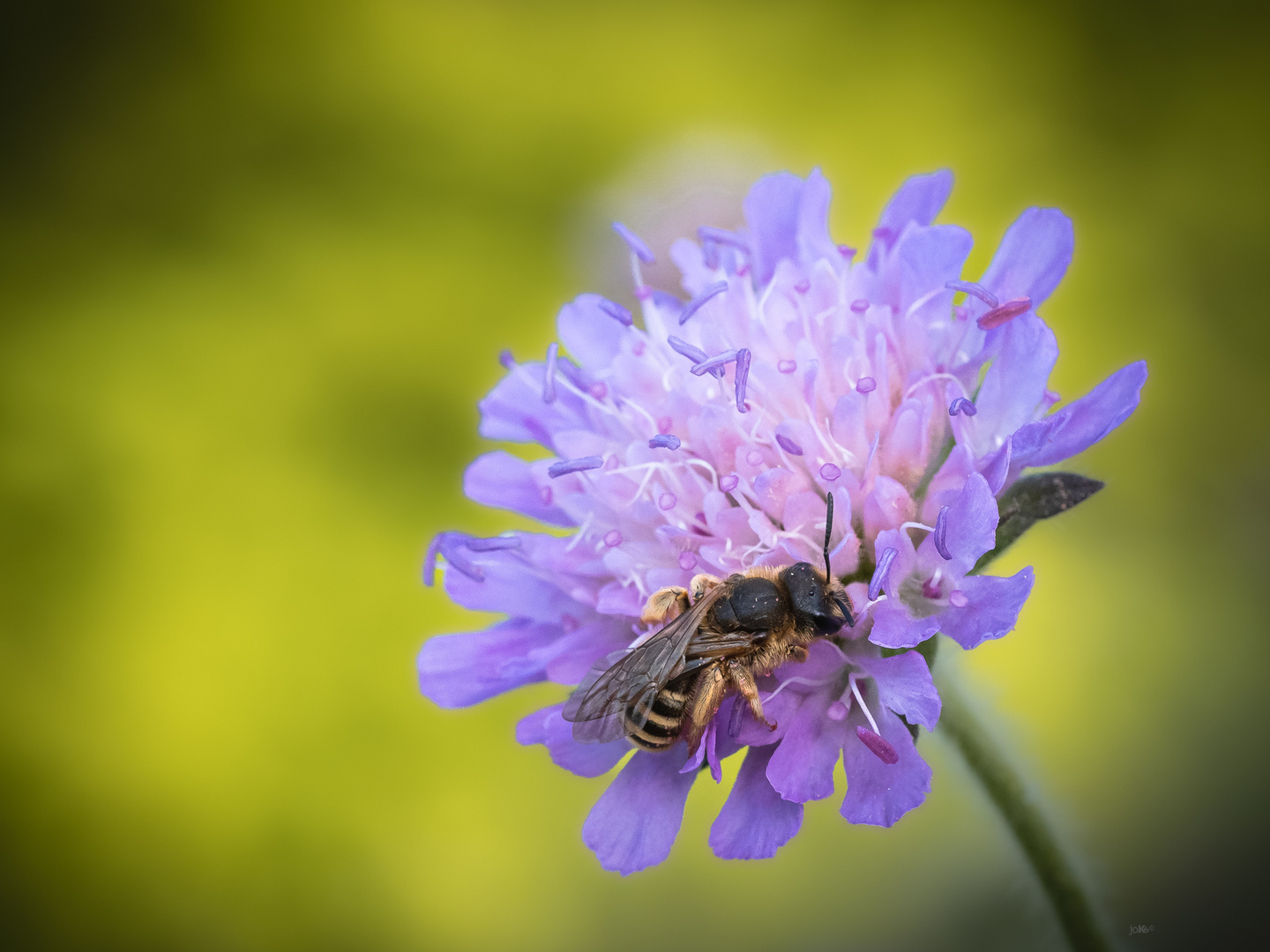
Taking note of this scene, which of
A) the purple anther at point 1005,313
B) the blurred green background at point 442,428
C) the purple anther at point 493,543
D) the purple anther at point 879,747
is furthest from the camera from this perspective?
the blurred green background at point 442,428

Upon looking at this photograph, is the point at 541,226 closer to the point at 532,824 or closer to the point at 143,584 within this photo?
the point at 143,584

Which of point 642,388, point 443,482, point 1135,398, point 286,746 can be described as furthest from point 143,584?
point 1135,398

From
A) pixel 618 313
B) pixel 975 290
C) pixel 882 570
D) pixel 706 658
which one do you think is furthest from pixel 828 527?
pixel 618 313

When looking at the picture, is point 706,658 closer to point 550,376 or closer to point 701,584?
point 701,584

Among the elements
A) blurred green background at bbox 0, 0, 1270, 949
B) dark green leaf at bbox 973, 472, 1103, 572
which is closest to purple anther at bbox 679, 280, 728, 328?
dark green leaf at bbox 973, 472, 1103, 572

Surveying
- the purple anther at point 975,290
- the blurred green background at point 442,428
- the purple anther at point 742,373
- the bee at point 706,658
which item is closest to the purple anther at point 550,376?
the purple anther at point 742,373

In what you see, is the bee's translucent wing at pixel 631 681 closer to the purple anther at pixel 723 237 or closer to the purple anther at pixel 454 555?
the purple anther at pixel 454 555

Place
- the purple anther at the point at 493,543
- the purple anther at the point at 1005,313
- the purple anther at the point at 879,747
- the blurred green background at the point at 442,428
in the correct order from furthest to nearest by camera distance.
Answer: the blurred green background at the point at 442,428, the purple anther at the point at 493,543, the purple anther at the point at 1005,313, the purple anther at the point at 879,747
